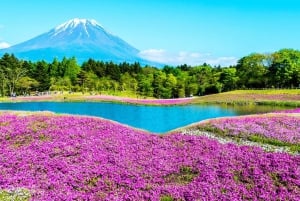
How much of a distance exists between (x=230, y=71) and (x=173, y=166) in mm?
97016

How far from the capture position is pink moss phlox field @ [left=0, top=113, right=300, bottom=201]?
14.8 m

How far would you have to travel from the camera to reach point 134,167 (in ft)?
57.9

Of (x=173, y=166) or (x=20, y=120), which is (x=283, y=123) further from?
(x=20, y=120)

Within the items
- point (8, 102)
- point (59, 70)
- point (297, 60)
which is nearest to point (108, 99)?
point (8, 102)

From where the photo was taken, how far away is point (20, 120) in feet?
87.8

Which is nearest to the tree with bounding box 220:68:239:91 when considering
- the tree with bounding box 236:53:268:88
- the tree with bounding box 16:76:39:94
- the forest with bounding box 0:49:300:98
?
the forest with bounding box 0:49:300:98

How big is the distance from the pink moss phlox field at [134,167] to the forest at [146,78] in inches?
3250

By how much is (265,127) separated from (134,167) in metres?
14.5

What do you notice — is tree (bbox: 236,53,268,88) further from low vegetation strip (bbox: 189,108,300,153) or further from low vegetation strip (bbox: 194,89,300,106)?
low vegetation strip (bbox: 189,108,300,153)

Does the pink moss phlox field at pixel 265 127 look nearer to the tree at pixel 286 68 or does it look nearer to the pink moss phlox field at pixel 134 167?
the pink moss phlox field at pixel 134 167

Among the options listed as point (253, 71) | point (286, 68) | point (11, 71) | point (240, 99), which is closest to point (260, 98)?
point (240, 99)

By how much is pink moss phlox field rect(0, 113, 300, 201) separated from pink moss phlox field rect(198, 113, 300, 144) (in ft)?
13.2

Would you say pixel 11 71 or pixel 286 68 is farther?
pixel 11 71

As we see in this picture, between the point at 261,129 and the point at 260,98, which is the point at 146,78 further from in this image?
the point at 261,129
